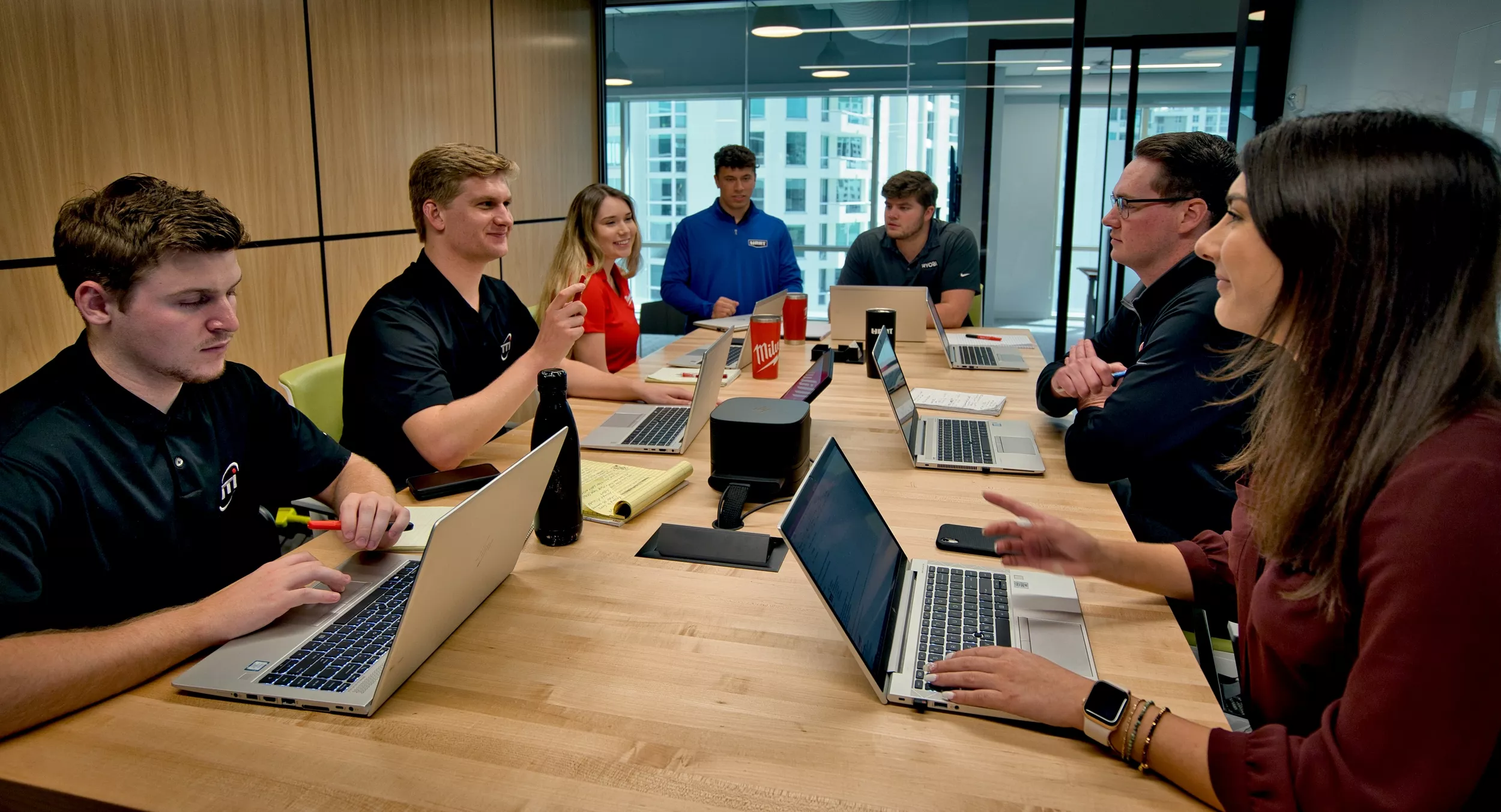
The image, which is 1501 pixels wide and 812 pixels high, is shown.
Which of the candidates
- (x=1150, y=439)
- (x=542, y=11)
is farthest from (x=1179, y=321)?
(x=542, y=11)

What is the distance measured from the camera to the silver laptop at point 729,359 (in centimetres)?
310

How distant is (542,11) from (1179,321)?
14.0 ft

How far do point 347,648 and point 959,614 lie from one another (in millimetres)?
798

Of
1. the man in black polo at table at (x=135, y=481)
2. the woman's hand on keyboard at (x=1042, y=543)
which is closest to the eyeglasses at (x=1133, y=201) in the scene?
the woman's hand on keyboard at (x=1042, y=543)

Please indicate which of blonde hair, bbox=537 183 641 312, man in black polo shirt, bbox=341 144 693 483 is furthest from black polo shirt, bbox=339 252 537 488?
blonde hair, bbox=537 183 641 312

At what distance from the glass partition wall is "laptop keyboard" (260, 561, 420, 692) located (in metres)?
4.93

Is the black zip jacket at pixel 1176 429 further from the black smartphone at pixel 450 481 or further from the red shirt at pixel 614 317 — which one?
the red shirt at pixel 614 317

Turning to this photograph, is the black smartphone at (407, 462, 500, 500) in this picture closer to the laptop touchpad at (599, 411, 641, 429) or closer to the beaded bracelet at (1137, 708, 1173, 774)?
the laptop touchpad at (599, 411, 641, 429)

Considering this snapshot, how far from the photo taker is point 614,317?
129 inches

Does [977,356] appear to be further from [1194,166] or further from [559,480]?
[559,480]

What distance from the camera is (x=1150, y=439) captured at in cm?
187

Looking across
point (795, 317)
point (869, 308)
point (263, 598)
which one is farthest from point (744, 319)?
point (263, 598)

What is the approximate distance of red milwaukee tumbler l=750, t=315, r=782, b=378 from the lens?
9.51ft

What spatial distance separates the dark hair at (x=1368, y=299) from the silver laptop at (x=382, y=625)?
895mm
